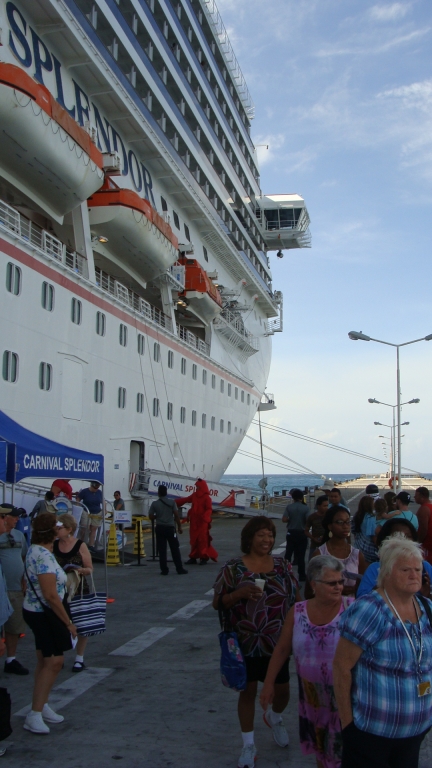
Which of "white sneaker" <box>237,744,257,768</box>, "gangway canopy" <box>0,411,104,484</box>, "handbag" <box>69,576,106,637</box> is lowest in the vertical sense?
"white sneaker" <box>237,744,257,768</box>

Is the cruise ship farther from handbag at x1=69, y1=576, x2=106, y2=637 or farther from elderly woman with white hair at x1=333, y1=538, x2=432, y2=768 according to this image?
elderly woman with white hair at x1=333, y1=538, x2=432, y2=768

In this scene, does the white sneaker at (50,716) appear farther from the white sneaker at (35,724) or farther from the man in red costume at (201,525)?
the man in red costume at (201,525)

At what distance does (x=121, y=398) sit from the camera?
20.2m

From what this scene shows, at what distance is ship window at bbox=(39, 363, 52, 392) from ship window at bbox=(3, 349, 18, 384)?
3.25 ft

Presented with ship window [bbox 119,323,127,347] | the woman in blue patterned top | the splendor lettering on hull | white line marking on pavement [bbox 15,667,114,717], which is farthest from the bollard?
the splendor lettering on hull

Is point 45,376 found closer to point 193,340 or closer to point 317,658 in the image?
point 317,658

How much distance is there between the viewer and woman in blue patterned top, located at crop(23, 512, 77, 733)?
15.6ft

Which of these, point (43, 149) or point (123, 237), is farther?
point (123, 237)

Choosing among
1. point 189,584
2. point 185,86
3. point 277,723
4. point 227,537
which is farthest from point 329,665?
point 185,86

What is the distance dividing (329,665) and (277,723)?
44.4 inches

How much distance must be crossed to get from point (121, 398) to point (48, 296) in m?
A: 4.87

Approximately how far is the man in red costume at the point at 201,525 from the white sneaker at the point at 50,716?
26.5ft

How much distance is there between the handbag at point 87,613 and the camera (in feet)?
19.0

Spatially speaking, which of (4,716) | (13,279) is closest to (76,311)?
(13,279)
